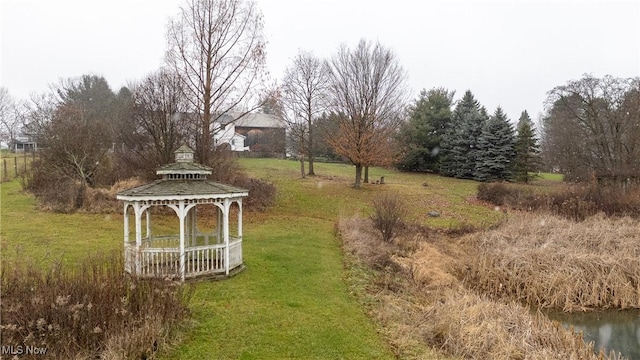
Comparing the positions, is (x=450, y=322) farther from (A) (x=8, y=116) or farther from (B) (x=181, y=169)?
(A) (x=8, y=116)

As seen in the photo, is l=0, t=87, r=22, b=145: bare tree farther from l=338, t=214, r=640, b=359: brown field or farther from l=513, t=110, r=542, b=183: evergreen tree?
l=513, t=110, r=542, b=183: evergreen tree

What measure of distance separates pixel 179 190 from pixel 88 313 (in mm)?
3470

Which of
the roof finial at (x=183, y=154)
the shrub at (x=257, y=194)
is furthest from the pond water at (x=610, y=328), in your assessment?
the shrub at (x=257, y=194)

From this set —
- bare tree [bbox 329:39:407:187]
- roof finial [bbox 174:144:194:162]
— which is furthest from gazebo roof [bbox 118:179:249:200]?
bare tree [bbox 329:39:407:187]

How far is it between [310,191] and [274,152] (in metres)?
22.7

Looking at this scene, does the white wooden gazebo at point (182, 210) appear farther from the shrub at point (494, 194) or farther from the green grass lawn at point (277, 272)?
the shrub at point (494, 194)

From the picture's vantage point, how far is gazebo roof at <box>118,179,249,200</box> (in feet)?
27.6

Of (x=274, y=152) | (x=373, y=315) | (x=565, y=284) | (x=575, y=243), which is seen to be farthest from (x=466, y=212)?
(x=274, y=152)

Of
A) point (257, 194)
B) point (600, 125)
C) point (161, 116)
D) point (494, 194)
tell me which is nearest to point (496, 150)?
point (600, 125)

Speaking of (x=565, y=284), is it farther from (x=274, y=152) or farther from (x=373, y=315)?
(x=274, y=152)

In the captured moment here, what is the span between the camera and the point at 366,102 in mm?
25328

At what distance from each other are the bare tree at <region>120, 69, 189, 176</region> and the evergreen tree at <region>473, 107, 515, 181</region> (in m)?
25.8

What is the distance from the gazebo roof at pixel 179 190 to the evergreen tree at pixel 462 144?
99.2ft

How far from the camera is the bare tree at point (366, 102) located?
24375mm
